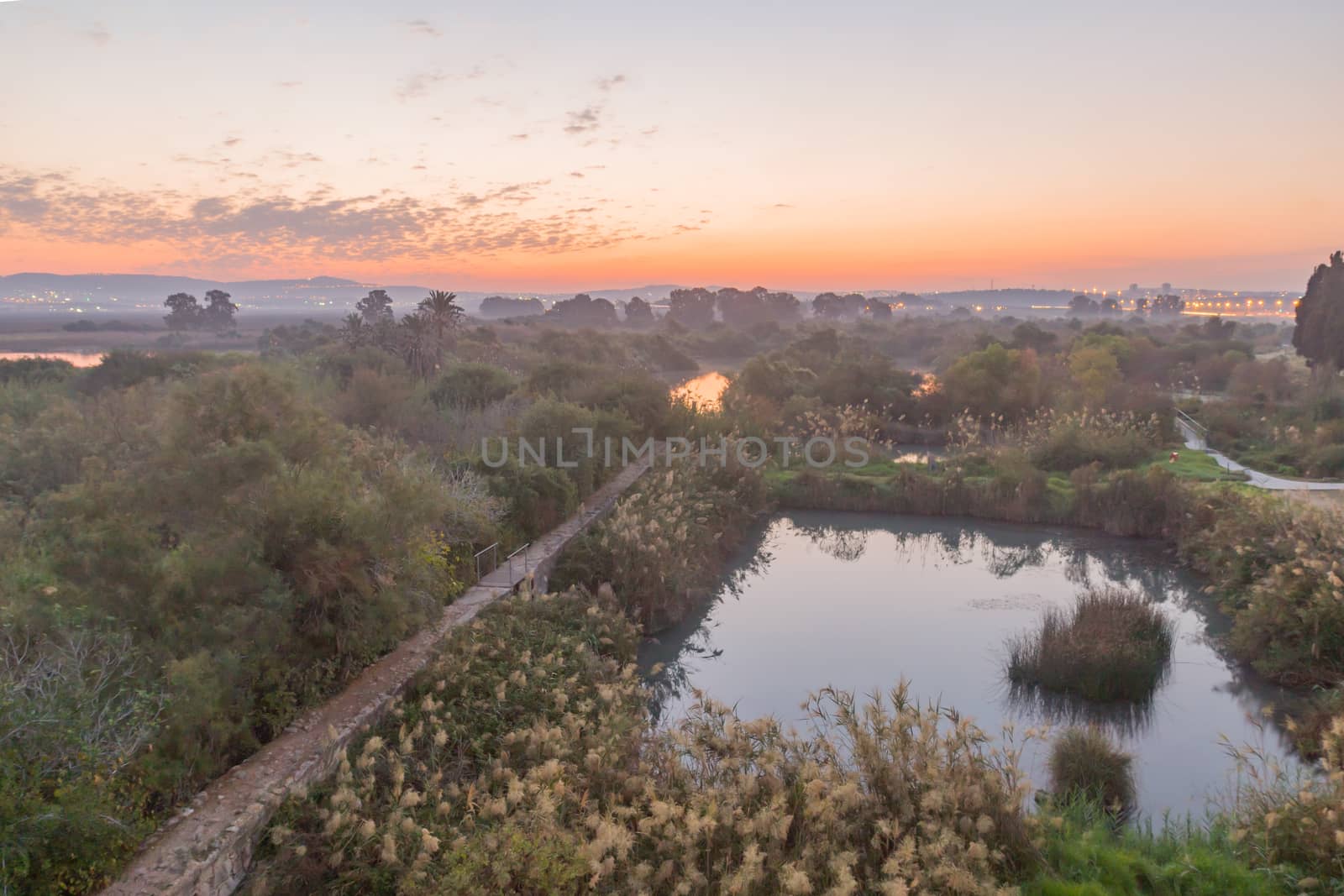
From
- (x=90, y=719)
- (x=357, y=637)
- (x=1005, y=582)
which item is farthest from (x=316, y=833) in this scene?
(x=1005, y=582)

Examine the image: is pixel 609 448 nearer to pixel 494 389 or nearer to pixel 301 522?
pixel 494 389

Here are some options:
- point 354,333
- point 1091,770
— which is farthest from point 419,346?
point 1091,770

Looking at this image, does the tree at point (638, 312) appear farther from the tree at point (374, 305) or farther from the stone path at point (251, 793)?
the stone path at point (251, 793)

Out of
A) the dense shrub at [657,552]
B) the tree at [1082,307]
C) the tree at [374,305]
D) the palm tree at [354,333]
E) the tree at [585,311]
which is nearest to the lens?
the dense shrub at [657,552]

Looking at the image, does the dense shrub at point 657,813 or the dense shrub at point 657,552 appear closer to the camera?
the dense shrub at point 657,813

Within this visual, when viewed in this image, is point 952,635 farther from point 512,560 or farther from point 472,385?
point 472,385

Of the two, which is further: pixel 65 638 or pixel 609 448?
pixel 609 448

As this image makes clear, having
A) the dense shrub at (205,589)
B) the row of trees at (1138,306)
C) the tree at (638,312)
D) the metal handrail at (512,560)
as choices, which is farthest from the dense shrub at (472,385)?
the row of trees at (1138,306)
